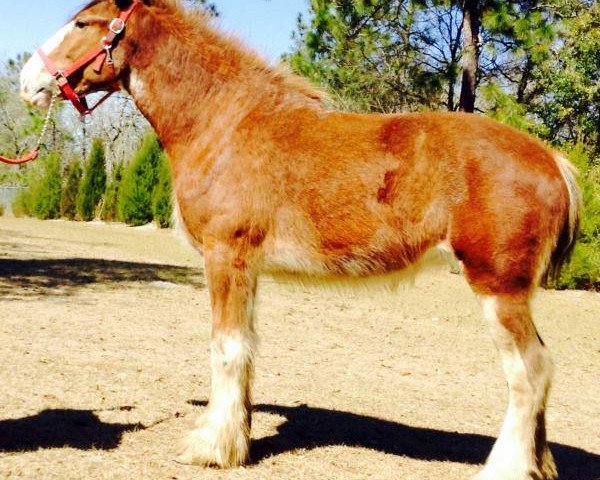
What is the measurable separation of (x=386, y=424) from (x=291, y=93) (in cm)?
270

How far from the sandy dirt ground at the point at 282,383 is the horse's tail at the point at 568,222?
2.31ft

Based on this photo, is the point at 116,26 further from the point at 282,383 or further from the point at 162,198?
the point at 162,198

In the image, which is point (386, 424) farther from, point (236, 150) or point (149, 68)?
point (149, 68)

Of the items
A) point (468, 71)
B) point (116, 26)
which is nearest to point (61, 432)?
point (116, 26)

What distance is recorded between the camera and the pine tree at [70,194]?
3284 centimetres

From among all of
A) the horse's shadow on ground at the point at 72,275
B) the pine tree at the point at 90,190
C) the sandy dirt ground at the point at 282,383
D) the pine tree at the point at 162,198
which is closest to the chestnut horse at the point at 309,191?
the sandy dirt ground at the point at 282,383

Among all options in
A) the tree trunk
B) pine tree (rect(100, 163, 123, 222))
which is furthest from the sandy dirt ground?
pine tree (rect(100, 163, 123, 222))

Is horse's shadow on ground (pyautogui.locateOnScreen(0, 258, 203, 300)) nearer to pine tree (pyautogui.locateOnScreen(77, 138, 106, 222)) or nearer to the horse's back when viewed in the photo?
the horse's back

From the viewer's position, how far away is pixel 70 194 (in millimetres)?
32938

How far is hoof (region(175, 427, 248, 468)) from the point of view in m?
3.88

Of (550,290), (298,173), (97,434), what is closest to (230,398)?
(97,434)

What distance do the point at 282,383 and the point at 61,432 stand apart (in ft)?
7.55

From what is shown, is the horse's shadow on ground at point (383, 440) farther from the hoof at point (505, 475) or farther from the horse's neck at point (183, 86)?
the horse's neck at point (183, 86)

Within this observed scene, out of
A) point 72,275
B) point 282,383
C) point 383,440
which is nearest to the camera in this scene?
point 383,440
